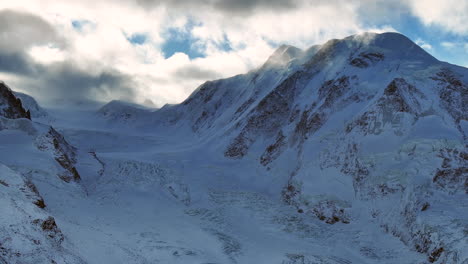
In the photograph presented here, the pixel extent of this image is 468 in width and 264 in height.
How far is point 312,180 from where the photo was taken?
40.9 metres

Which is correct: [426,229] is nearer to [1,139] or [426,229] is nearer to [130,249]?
[130,249]

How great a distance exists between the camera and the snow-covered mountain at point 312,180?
28.1m

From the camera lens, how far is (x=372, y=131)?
41.0 m

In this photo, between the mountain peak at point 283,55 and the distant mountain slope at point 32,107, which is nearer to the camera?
the mountain peak at point 283,55

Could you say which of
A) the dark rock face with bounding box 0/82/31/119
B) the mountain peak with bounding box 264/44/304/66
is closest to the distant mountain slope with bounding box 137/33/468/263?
the mountain peak with bounding box 264/44/304/66

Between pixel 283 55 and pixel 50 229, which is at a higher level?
pixel 283 55

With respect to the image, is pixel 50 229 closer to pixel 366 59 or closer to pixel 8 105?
pixel 8 105

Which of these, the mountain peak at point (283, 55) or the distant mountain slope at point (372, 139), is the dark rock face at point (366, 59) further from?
the mountain peak at point (283, 55)

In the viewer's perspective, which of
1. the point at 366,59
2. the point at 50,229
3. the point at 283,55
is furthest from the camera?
the point at 283,55

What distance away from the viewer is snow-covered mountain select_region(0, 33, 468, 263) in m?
28.1

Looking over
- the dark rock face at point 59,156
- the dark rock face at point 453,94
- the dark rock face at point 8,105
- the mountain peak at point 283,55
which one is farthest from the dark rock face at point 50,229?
the mountain peak at point 283,55

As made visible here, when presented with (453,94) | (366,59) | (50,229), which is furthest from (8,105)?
(453,94)

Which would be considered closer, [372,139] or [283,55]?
[372,139]

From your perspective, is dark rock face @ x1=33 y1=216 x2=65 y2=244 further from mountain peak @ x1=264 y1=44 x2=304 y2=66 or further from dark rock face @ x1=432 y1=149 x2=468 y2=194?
mountain peak @ x1=264 y1=44 x2=304 y2=66
